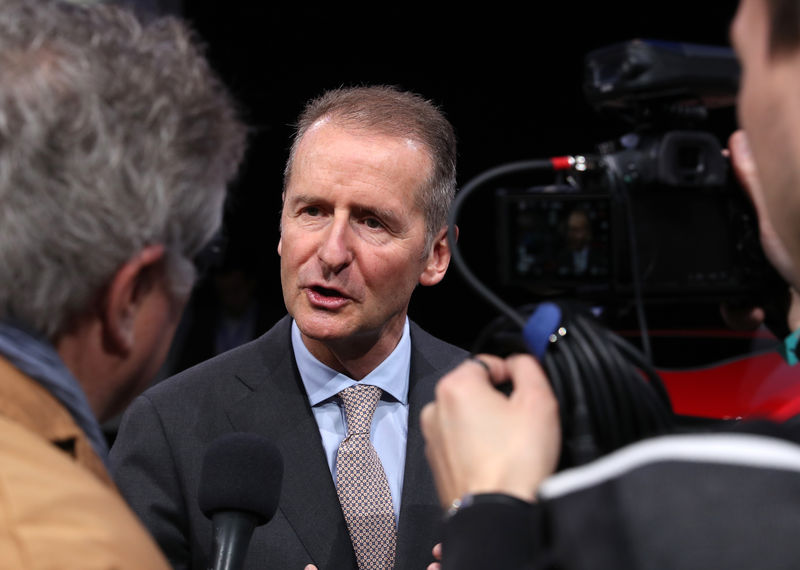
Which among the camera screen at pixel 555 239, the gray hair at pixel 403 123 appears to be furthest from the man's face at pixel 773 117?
the gray hair at pixel 403 123

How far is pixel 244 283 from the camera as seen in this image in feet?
16.5

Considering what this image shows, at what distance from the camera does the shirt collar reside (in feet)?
5.89

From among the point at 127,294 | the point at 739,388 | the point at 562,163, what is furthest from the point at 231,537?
the point at 739,388

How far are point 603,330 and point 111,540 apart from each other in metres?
0.54

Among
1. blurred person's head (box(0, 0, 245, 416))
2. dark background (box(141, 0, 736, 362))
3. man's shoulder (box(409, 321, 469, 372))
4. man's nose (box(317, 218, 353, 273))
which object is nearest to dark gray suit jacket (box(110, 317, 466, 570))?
man's shoulder (box(409, 321, 469, 372))

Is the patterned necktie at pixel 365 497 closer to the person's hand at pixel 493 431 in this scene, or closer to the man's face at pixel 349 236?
the man's face at pixel 349 236

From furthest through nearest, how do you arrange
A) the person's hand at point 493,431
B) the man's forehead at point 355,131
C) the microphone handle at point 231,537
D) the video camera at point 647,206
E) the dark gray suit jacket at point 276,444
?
the man's forehead at point 355,131
the dark gray suit jacket at point 276,444
the microphone handle at point 231,537
the video camera at point 647,206
the person's hand at point 493,431

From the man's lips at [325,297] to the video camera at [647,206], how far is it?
2.12 ft

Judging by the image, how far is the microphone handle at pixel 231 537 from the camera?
1221mm

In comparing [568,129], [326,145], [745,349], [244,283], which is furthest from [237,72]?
[326,145]

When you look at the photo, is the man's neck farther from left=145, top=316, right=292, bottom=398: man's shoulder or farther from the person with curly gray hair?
the person with curly gray hair

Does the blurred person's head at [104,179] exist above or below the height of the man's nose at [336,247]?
above

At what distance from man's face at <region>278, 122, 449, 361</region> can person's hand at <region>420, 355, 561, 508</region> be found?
0.83 metres

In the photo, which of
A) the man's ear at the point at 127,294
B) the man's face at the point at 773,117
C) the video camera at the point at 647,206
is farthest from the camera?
the video camera at the point at 647,206
